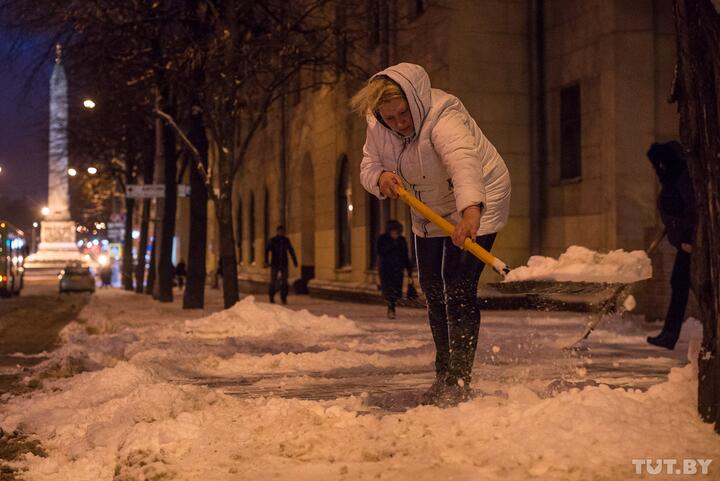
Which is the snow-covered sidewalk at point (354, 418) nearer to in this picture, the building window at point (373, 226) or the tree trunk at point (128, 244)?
the building window at point (373, 226)

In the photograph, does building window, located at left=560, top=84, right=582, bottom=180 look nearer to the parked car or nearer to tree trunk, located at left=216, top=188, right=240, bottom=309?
tree trunk, located at left=216, top=188, right=240, bottom=309

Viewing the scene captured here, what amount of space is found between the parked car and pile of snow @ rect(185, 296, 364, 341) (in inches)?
1215

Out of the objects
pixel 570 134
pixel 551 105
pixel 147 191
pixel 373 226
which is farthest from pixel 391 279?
pixel 147 191

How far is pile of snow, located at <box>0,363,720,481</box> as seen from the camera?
3.88 metres

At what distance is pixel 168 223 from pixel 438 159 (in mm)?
20280

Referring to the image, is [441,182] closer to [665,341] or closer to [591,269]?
[591,269]

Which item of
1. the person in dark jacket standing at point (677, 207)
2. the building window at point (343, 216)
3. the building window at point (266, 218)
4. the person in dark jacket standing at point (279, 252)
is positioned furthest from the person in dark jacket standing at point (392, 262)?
the building window at point (266, 218)

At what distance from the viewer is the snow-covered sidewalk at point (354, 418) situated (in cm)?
396

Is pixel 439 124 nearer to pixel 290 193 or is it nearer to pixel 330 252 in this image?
pixel 330 252

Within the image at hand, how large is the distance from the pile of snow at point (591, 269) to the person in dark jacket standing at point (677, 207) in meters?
3.84

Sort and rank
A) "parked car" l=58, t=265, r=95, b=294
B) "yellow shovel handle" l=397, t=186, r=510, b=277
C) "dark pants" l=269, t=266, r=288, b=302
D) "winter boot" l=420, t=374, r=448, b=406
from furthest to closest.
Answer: "parked car" l=58, t=265, r=95, b=294 → "dark pants" l=269, t=266, r=288, b=302 → "winter boot" l=420, t=374, r=448, b=406 → "yellow shovel handle" l=397, t=186, r=510, b=277

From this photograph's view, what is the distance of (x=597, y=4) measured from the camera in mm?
16969

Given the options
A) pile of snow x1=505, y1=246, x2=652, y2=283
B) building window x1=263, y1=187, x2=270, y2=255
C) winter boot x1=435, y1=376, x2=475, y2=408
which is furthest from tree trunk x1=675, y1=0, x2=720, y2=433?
building window x1=263, y1=187, x2=270, y2=255

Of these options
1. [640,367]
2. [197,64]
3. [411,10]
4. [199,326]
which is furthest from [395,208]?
[640,367]
